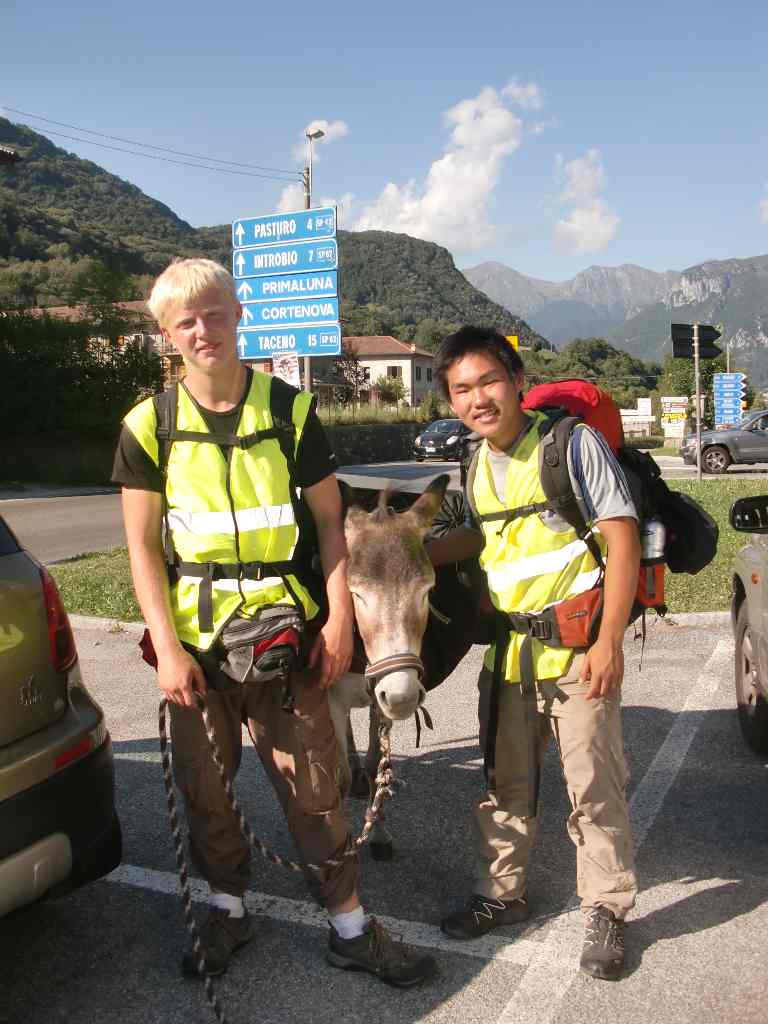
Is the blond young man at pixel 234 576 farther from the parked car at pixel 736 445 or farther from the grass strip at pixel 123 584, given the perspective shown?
the parked car at pixel 736 445

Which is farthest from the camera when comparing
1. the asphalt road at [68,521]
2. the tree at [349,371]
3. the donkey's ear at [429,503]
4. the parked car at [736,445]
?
the tree at [349,371]

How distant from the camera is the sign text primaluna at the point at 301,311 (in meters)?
10.9

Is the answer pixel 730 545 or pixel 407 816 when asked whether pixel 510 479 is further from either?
pixel 730 545

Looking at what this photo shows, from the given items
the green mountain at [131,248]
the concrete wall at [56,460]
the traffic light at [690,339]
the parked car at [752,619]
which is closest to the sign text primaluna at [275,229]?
the green mountain at [131,248]

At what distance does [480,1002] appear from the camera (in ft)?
8.38

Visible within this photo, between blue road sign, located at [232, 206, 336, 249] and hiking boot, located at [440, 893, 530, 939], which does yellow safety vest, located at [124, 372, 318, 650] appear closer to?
hiking boot, located at [440, 893, 530, 939]

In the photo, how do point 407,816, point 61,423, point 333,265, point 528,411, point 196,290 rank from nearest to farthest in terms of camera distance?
1. point 196,290
2. point 528,411
3. point 407,816
4. point 333,265
5. point 61,423

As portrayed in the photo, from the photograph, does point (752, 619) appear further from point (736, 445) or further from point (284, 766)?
point (736, 445)

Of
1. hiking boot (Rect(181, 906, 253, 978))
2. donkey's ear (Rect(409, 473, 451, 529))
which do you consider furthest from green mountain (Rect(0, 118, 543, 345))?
hiking boot (Rect(181, 906, 253, 978))

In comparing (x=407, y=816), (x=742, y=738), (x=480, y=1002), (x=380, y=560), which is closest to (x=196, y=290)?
(x=380, y=560)

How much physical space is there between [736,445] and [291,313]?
16.1 meters

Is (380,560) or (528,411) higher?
(528,411)

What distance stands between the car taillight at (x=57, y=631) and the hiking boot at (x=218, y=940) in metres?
0.98

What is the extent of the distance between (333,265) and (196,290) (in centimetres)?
871
